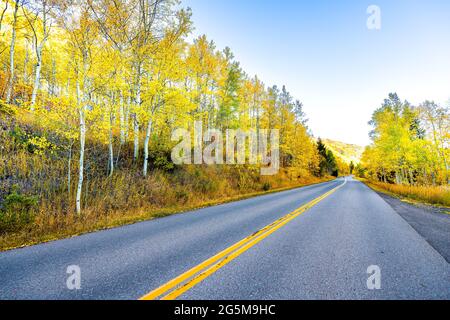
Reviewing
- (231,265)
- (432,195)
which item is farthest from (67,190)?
(432,195)

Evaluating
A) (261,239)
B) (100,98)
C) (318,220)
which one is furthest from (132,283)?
(100,98)

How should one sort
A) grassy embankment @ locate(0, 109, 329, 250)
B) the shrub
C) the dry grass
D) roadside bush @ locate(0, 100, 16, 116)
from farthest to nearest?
the dry grass < roadside bush @ locate(0, 100, 16, 116) < grassy embankment @ locate(0, 109, 329, 250) < the shrub

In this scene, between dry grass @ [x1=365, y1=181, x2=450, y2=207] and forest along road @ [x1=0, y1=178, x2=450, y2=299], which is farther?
dry grass @ [x1=365, y1=181, x2=450, y2=207]

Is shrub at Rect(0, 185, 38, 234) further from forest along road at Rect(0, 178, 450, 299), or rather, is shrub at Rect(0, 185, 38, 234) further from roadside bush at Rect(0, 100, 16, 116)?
roadside bush at Rect(0, 100, 16, 116)

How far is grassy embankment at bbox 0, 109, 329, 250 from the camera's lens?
17.5 feet

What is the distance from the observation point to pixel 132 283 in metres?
2.90

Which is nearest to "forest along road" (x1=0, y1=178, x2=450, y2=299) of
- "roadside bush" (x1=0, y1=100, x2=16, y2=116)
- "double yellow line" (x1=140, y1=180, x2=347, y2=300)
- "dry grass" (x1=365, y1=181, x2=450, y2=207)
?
"double yellow line" (x1=140, y1=180, x2=347, y2=300)

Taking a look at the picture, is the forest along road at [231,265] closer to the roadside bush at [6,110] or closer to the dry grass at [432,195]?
the roadside bush at [6,110]

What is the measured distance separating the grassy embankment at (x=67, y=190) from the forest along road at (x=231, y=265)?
1.36m

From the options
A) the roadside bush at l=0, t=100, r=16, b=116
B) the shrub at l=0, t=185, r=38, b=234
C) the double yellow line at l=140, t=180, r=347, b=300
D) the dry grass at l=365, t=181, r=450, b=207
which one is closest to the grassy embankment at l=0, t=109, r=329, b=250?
the shrub at l=0, t=185, r=38, b=234

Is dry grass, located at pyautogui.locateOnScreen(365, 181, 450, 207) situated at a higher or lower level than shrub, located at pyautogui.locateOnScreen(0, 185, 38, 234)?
lower

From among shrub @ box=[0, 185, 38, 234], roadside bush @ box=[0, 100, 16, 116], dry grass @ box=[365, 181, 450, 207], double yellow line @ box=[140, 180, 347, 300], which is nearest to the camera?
double yellow line @ box=[140, 180, 347, 300]

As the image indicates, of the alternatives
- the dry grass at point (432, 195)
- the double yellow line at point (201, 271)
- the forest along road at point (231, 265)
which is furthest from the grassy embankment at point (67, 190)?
the dry grass at point (432, 195)

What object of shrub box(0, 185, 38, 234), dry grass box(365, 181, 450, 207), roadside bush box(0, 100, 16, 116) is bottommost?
dry grass box(365, 181, 450, 207)
